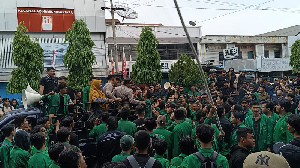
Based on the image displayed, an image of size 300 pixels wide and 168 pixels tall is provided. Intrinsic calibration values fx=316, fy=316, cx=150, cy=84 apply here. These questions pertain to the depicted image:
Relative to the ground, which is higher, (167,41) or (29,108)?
A: (167,41)

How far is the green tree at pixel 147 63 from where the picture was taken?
61.5 ft

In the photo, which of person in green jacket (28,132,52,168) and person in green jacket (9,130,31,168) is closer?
person in green jacket (28,132,52,168)

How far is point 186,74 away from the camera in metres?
16.8

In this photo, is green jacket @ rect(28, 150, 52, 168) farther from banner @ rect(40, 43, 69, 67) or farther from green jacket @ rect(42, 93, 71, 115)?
banner @ rect(40, 43, 69, 67)

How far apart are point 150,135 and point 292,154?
232 centimetres

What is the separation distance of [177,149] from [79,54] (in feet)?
47.5

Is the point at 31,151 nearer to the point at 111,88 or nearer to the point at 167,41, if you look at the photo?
the point at 111,88

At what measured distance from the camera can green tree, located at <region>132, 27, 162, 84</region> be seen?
18.8 metres

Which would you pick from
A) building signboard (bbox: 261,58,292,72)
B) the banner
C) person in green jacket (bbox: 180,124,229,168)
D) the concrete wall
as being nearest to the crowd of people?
person in green jacket (bbox: 180,124,229,168)

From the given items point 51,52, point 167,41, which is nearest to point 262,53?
point 167,41

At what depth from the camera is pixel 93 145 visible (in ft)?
22.9

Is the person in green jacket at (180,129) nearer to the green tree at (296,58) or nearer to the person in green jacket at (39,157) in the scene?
the person in green jacket at (39,157)

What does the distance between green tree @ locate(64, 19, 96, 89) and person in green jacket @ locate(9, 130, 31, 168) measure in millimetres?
14273

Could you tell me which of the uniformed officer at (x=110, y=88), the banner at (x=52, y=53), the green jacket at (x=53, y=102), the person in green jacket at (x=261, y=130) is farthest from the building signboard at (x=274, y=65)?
the green jacket at (x=53, y=102)
